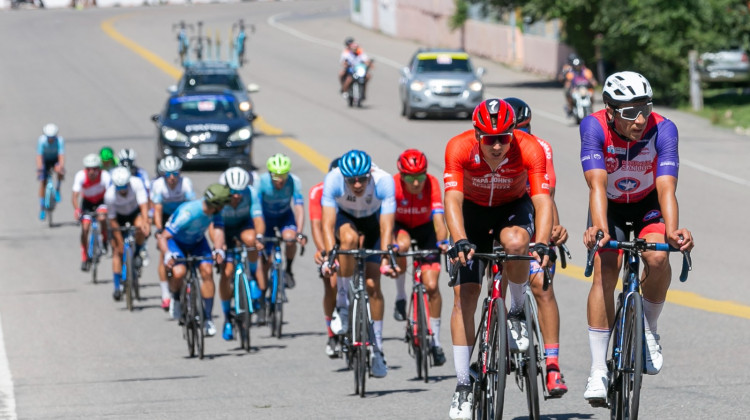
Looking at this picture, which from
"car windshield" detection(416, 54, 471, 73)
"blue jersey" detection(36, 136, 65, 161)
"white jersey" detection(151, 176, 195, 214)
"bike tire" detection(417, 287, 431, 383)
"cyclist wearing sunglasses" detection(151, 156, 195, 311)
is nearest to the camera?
"bike tire" detection(417, 287, 431, 383)

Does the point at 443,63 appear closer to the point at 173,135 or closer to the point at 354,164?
the point at 173,135

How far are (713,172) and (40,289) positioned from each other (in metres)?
13.2

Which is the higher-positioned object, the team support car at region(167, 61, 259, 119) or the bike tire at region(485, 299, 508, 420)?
the bike tire at region(485, 299, 508, 420)

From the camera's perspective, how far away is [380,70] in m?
50.1

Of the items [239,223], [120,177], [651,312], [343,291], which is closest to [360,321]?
[343,291]

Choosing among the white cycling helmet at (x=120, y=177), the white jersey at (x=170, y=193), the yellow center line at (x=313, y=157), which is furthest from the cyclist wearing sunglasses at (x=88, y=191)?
the yellow center line at (x=313, y=157)

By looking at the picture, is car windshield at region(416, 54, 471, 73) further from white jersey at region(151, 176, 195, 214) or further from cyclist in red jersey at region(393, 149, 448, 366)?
cyclist in red jersey at region(393, 149, 448, 366)

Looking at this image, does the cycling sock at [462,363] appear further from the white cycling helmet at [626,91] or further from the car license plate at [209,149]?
the car license plate at [209,149]

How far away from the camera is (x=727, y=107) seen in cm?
3509

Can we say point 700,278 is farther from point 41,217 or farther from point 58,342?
point 41,217

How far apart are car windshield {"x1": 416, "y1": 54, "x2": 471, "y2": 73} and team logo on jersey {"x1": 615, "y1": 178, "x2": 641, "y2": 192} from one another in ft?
90.9

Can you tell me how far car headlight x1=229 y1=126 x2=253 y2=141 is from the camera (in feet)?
95.6

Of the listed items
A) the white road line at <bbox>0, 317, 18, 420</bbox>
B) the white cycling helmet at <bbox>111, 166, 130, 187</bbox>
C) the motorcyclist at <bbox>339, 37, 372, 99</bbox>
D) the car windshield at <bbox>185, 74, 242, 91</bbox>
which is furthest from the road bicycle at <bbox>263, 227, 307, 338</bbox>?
the motorcyclist at <bbox>339, 37, 372, 99</bbox>

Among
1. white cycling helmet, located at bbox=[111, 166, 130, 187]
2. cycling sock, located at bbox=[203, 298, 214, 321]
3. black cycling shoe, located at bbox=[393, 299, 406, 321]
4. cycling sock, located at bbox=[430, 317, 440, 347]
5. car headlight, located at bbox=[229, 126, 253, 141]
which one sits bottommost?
car headlight, located at bbox=[229, 126, 253, 141]
